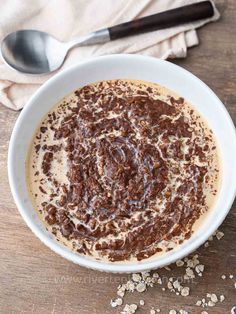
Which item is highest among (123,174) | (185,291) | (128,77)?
(128,77)

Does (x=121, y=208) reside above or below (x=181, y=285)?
above

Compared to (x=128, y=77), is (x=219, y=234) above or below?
below

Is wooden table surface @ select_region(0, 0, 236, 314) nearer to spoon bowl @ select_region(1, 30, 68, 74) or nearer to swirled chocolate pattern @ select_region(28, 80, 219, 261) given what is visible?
swirled chocolate pattern @ select_region(28, 80, 219, 261)

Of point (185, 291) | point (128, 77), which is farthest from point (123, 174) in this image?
point (185, 291)

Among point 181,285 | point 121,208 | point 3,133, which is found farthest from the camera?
point 3,133

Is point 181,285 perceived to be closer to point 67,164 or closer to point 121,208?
point 121,208

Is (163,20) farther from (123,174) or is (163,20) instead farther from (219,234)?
(219,234)

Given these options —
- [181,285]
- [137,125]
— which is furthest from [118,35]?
[181,285]
